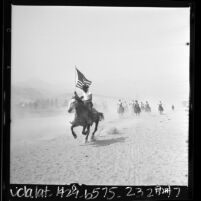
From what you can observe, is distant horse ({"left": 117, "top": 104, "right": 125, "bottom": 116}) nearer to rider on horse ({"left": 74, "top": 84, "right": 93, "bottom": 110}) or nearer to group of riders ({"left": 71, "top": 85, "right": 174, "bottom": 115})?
group of riders ({"left": 71, "top": 85, "right": 174, "bottom": 115})

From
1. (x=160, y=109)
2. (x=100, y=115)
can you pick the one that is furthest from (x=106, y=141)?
(x=160, y=109)

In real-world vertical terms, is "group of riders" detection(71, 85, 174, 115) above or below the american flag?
below

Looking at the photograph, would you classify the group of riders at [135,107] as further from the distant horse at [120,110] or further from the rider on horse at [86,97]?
the rider on horse at [86,97]

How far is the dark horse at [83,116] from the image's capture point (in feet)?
3.47

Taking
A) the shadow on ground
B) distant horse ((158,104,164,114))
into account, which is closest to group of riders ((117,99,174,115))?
distant horse ((158,104,164,114))

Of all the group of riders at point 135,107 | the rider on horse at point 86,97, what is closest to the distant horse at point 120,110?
the group of riders at point 135,107

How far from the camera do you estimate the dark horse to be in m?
1.06

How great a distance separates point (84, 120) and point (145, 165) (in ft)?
0.98

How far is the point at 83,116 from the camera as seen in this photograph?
1064 millimetres

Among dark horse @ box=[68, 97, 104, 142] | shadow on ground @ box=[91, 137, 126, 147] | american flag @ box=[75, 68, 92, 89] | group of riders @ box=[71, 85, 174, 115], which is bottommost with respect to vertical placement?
shadow on ground @ box=[91, 137, 126, 147]

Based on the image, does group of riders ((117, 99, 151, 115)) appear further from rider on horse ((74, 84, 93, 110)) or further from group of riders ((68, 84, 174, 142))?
rider on horse ((74, 84, 93, 110))

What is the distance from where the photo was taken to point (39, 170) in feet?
Answer: 3.44

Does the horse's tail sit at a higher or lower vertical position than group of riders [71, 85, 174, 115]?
lower

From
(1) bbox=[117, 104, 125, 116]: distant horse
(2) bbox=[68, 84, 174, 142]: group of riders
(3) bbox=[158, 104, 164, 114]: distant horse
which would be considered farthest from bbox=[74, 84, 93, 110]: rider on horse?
(3) bbox=[158, 104, 164, 114]: distant horse
